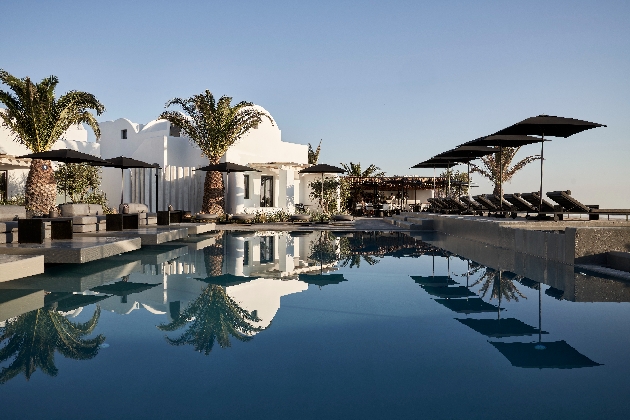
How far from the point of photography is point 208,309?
220 inches

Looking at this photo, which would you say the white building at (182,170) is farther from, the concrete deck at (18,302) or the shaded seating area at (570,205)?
the concrete deck at (18,302)

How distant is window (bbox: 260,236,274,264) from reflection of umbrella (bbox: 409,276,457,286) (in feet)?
10.4

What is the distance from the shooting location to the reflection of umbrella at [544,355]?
373 cm

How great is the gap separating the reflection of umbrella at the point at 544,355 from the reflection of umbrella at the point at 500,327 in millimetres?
332

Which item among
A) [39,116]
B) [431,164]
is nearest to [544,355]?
[39,116]

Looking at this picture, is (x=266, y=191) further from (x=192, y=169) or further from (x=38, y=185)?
(x=38, y=185)

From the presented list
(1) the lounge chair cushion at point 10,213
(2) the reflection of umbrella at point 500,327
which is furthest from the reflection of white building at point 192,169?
(2) the reflection of umbrella at point 500,327

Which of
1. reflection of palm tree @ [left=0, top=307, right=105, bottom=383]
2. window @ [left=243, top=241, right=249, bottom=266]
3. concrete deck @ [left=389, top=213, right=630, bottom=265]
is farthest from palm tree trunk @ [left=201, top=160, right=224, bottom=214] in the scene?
reflection of palm tree @ [left=0, top=307, right=105, bottom=383]

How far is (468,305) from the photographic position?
585 cm

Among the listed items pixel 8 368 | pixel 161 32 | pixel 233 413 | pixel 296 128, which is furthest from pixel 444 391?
pixel 296 128

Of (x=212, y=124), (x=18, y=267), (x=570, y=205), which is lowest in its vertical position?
(x=18, y=267)

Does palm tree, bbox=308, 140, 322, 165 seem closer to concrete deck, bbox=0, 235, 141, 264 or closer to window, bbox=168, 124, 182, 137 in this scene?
window, bbox=168, 124, 182, 137

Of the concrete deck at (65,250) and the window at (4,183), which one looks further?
the window at (4,183)

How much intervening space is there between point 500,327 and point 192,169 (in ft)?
73.6
